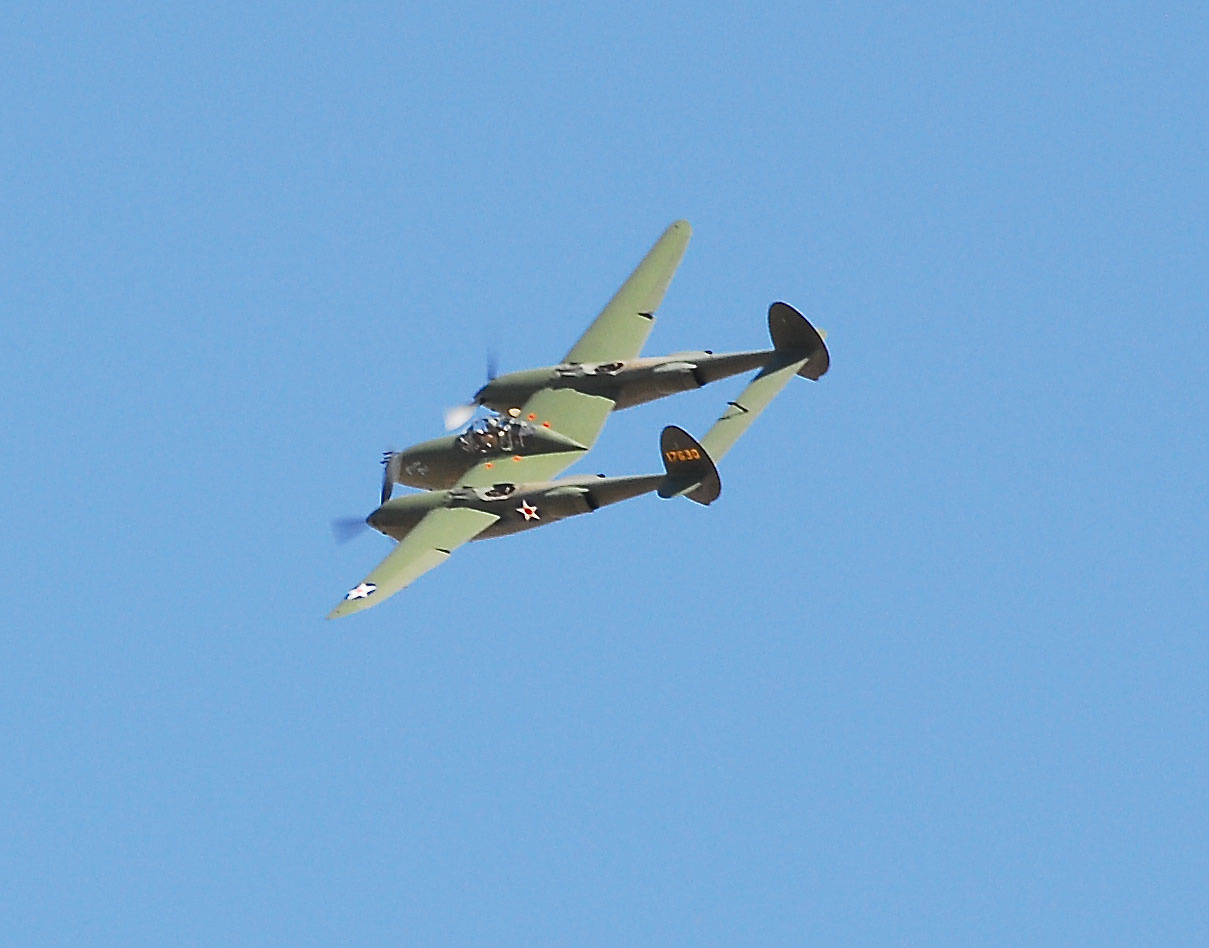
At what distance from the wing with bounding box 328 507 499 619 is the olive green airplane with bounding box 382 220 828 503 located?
1.66 metres

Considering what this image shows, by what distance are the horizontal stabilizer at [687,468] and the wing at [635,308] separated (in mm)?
8805

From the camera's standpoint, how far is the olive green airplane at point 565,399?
69.9 meters

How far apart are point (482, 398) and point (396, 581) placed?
33.7ft

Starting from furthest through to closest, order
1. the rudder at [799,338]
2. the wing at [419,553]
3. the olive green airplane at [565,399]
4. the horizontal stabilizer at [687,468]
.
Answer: the rudder at [799,338]
the olive green airplane at [565,399]
the horizontal stabilizer at [687,468]
the wing at [419,553]

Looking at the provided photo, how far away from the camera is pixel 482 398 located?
73312 millimetres

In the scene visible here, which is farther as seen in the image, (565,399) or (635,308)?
(635,308)

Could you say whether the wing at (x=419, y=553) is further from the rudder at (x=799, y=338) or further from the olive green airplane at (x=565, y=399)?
the rudder at (x=799, y=338)

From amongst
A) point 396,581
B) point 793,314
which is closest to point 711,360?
point 793,314

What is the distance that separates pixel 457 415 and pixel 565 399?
10.7 feet

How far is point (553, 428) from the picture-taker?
70500mm

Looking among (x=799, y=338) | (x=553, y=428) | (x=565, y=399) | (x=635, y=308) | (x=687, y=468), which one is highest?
(x=635, y=308)

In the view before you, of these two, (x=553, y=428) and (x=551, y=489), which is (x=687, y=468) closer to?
(x=551, y=489)

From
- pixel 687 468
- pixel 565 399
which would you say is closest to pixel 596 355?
pixel 565 399

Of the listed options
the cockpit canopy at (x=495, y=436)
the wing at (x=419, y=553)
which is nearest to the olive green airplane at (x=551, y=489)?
the wing at (x=419, y=553)
